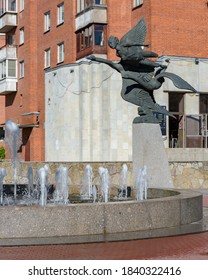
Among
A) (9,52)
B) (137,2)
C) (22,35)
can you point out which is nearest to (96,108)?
(137,2)

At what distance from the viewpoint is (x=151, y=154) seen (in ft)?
52.9

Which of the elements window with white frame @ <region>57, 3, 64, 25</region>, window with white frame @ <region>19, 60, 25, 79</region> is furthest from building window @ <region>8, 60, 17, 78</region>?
window with white frame @ <region>57, 3, 64, 25</region>

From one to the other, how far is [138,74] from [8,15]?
32.2 metres

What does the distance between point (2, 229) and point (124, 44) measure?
8.33 meters

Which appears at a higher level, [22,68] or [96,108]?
[22,68]

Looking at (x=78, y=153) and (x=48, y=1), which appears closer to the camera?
(x=78, y=153)

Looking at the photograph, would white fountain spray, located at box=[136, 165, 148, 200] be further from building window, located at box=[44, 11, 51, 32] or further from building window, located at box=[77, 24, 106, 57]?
building window, located at box=[44, 11, 51, 32]

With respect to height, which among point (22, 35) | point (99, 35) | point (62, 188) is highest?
point (22, 35)

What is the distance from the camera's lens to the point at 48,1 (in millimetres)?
42031

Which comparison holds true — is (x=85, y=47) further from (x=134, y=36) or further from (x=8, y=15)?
(x=134, y=36)

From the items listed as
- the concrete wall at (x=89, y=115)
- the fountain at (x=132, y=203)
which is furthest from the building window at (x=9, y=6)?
the fountain at (x=132, y=203)

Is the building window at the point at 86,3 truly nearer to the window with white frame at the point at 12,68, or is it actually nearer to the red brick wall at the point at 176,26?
the red brick wall at the point at 176,26

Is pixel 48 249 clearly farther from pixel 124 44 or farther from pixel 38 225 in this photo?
pixel 124 44

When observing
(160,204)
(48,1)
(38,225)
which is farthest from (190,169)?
(48,1)
